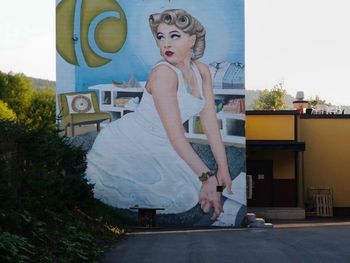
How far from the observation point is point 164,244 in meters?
17.6

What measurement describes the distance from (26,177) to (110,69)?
549 inches

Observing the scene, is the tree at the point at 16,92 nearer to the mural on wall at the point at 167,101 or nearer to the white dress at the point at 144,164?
the mural on wall at the point at 167,101

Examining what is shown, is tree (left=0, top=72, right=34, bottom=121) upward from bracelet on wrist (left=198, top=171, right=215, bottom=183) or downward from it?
upward

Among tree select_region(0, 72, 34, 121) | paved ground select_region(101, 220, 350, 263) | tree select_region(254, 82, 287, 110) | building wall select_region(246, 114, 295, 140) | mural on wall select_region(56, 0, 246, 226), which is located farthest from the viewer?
tree select_region(254, 82, 287, 110)

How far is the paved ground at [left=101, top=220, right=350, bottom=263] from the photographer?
14.1 metres

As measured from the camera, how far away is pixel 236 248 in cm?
1644

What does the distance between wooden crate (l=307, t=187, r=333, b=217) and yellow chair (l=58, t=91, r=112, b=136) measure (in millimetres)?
12884

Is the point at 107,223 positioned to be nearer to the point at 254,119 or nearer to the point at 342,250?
the point at 342,250

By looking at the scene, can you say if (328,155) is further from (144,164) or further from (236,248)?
(236,248)

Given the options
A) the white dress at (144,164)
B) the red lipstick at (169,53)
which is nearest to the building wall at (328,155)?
the white dress at (144,164)

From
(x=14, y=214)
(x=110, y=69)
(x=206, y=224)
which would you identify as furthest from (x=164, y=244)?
(x=110, y=69)

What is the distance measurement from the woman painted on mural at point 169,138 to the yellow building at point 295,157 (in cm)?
579

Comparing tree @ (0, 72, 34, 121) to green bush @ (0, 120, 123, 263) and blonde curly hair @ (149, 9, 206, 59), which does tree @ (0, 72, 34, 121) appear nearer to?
blonde curly hair @ (149, 9, 206, 59)

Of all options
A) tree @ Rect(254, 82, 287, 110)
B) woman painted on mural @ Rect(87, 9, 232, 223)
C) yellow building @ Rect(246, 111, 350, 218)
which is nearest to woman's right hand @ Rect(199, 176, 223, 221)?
woman painted on mural @ Rect(87, 9, 232, 223)
